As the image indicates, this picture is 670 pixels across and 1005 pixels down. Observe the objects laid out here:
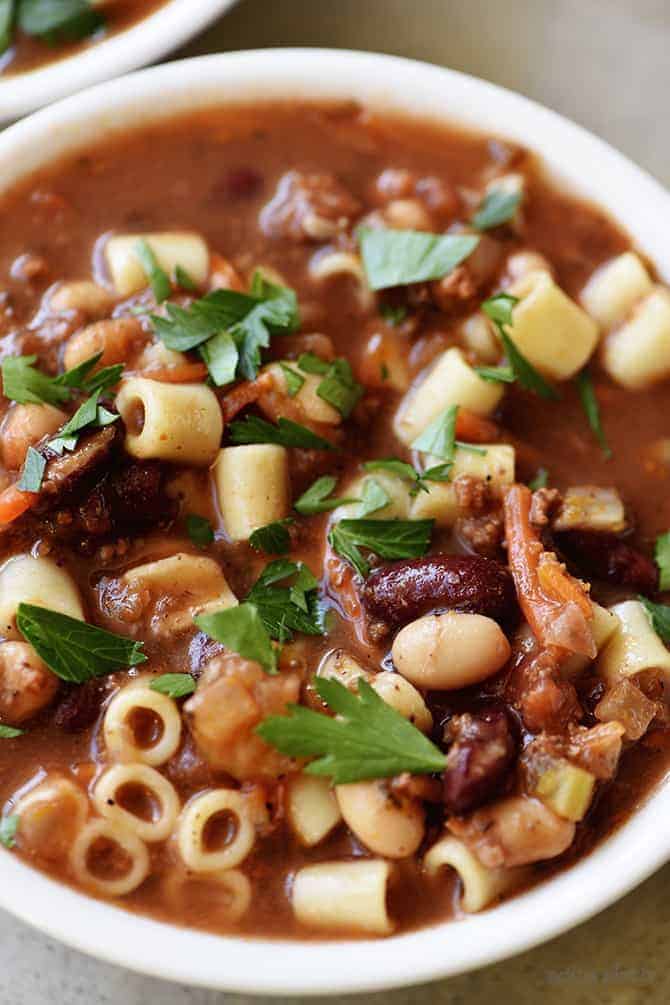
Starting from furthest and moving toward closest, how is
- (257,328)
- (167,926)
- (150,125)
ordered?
1. (150,125)
2. (257,328)
3. (167,926)

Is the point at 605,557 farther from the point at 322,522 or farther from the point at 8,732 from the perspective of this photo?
the point at 8,732

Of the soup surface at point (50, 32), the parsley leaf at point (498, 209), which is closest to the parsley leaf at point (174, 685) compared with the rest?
the parsley leaf at point (498, 209)

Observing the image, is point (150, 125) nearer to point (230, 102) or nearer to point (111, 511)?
point (230, 102)

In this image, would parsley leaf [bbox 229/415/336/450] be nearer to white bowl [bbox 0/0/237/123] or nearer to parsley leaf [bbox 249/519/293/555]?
parsley leaf [bbox 249/519/293/555]

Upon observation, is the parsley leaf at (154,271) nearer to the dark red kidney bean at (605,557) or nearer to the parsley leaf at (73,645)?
the parsley leaf at (73,645)

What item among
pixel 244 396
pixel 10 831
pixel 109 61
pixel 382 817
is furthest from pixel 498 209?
pixel 10 831

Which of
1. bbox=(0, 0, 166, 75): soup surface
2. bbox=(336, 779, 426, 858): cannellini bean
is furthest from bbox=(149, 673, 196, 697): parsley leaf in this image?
bbox=(0, 0, 166, 75): soup surface

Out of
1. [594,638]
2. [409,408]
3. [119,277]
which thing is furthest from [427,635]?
[119,277]
